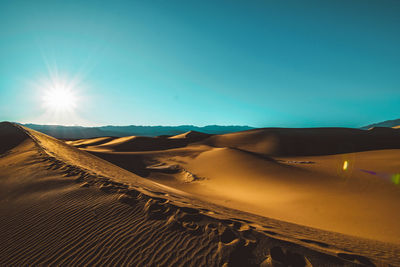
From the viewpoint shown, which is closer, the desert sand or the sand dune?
the desert sand

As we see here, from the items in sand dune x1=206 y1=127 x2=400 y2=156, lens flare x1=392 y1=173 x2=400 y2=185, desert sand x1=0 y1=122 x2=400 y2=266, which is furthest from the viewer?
sand dune x1=206 y1=127 x2=400 y2=156

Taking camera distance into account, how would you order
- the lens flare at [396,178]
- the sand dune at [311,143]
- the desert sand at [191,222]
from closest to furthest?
the desert sand at [191,222] < the lens flare at [396,178] < the sand dune at [311,143]

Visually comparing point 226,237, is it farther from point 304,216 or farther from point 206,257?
point 304,216

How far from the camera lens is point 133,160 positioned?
17.7 metres

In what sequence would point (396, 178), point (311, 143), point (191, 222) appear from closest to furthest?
point (191, 222) < point (396, 178) < point (311, 143)

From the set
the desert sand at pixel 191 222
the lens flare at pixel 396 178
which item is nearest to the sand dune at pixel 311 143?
the lens flare at pixel 396 178

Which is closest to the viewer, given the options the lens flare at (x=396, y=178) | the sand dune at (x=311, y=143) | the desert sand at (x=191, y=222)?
the desert sand at (x=191, y=222)

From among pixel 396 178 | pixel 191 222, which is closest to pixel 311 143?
pixel 396 178

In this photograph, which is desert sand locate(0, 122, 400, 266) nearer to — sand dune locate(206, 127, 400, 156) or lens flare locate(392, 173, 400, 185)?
lens flare locate(392, 173, 400, 185)

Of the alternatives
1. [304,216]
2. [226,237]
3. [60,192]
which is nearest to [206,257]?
[226,237]

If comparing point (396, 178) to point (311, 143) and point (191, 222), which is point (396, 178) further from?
point (311, 143)

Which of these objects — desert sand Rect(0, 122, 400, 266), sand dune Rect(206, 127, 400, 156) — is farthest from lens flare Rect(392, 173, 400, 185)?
sand dune Rect(206, 127, 400, 156)

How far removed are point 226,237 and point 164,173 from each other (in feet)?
39.2

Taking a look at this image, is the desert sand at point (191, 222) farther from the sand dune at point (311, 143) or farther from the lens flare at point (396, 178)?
the sand dune at point (311, 143)
